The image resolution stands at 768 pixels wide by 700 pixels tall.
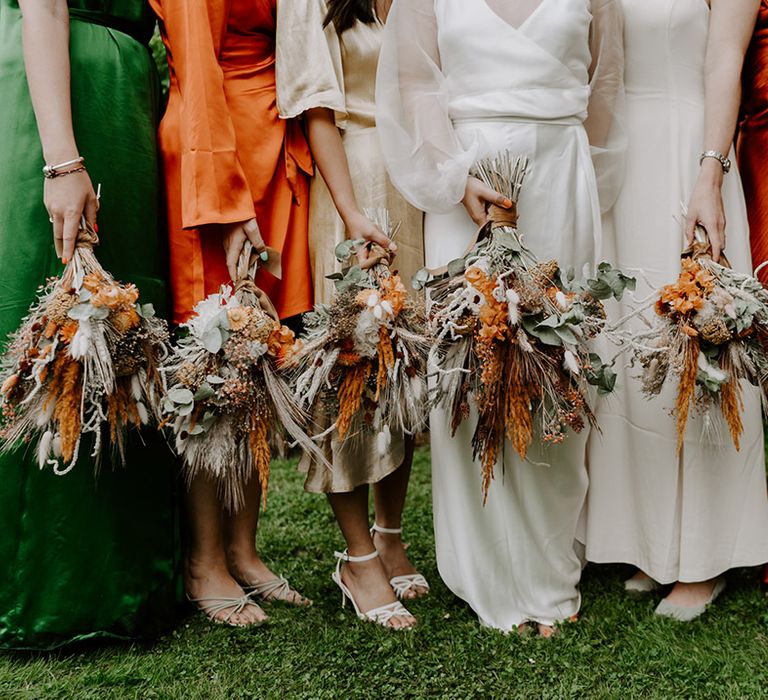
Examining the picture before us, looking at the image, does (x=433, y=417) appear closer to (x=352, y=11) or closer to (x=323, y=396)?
(x=323, y=396)

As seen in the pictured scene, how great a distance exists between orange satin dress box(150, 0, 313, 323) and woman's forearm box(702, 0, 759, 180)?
1418mm

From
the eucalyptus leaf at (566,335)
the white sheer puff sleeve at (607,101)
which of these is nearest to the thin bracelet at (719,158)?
the white sheer puff sleeve at (607,101)

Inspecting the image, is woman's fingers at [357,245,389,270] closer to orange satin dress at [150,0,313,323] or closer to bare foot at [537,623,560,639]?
orange satin dress at [150,0,313,323]

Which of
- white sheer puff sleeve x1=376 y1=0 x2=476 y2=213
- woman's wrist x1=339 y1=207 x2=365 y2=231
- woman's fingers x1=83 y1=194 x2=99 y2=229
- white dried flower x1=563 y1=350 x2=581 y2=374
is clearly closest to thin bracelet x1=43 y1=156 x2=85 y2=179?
woman's fingers x1=83 y1=194 x2=99 y2=229

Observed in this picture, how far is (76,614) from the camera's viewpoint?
287cm

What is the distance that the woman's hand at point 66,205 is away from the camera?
106 inches

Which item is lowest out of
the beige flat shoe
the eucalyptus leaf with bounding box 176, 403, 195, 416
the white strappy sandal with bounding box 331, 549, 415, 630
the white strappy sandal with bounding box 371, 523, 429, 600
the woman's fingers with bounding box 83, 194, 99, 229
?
the white strappy sandal with bounding box 371, 523, 429, 600

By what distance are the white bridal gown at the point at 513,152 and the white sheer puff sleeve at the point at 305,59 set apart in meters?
0.18

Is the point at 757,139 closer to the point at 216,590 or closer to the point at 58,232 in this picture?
the point at 58,232

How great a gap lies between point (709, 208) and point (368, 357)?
128 centimetres

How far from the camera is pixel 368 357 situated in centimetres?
265

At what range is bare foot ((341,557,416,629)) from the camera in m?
3.23

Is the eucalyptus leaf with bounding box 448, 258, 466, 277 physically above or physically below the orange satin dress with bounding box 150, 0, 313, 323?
below

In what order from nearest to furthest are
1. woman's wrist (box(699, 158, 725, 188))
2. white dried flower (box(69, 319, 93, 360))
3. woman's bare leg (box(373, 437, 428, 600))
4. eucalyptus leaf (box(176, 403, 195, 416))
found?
white dried flower (box(69, 319, 93, 360)), eucalyptus leaf (box(176, 403, 195, 416)), woman's wrist (box(699, 158, 725, 188)), woman's bare leg (box(373, 437, 428, 600))
